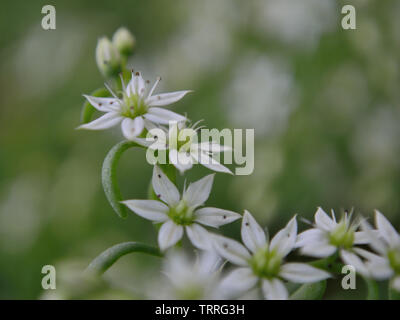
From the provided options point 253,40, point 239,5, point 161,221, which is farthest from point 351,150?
point 161,221

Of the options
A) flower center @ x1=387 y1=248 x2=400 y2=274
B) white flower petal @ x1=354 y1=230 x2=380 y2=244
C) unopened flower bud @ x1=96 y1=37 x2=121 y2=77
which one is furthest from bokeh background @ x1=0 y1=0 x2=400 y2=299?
flower center @ x1=387 y1=248 x2=400 y2=274

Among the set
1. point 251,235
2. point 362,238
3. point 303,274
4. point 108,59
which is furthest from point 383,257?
point 108,59

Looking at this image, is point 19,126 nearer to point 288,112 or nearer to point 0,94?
point 0,94

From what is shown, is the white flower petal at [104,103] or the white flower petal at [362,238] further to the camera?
the white flower petal at [104,103]

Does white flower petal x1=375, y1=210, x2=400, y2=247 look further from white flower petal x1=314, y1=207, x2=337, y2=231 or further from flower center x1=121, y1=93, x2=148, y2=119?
flower center x1=121, y1=93, x2=148, y2=119

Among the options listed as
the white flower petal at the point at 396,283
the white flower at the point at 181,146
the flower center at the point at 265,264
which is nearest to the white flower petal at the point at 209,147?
the white flower at the point at 181,146

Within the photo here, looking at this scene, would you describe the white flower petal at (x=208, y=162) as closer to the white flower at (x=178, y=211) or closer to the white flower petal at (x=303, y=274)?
the white flower at (x=178, y=211)
